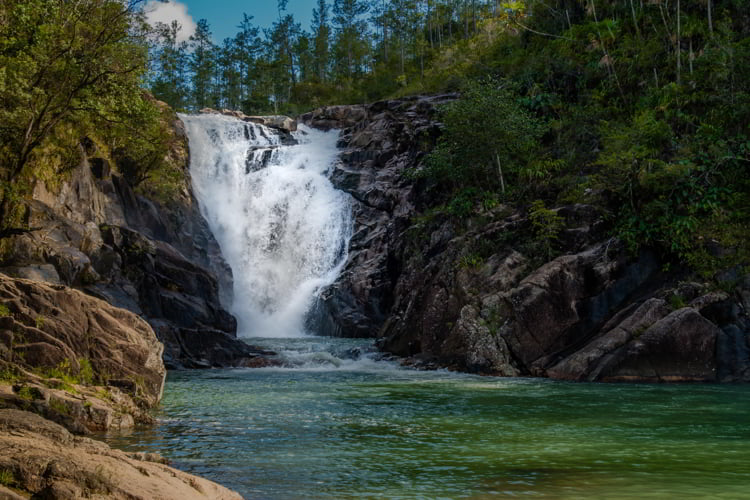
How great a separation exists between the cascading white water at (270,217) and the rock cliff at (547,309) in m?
3.35

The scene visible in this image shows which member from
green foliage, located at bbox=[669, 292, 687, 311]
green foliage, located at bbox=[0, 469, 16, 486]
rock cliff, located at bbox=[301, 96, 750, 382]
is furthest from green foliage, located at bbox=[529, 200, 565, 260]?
green foliage, located at bbox=[0, 469, 16, 486]

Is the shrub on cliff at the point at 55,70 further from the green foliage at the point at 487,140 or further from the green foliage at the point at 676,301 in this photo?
the green foliage at the point at 676,301

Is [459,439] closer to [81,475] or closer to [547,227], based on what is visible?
[81,475]

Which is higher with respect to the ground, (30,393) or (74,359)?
(74,359)

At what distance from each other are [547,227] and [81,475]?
20803mm

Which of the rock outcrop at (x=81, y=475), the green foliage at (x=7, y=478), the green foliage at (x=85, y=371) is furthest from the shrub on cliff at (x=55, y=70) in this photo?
the green foliage at (x=7, y=478)

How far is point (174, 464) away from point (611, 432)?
7016mm

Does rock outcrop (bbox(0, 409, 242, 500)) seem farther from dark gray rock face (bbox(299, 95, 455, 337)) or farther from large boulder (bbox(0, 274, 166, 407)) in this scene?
dark gray rock face (bbox(299, 95, 455, 337))

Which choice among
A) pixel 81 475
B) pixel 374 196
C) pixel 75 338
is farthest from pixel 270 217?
pixel 81 475

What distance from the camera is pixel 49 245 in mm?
20125

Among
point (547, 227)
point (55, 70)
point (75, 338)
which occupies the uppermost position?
point (55, 70)

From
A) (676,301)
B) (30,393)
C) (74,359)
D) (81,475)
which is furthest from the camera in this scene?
(676,301)

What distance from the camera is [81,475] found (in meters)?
5.21

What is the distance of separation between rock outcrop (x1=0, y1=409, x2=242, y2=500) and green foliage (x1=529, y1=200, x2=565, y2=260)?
63.2 ft
